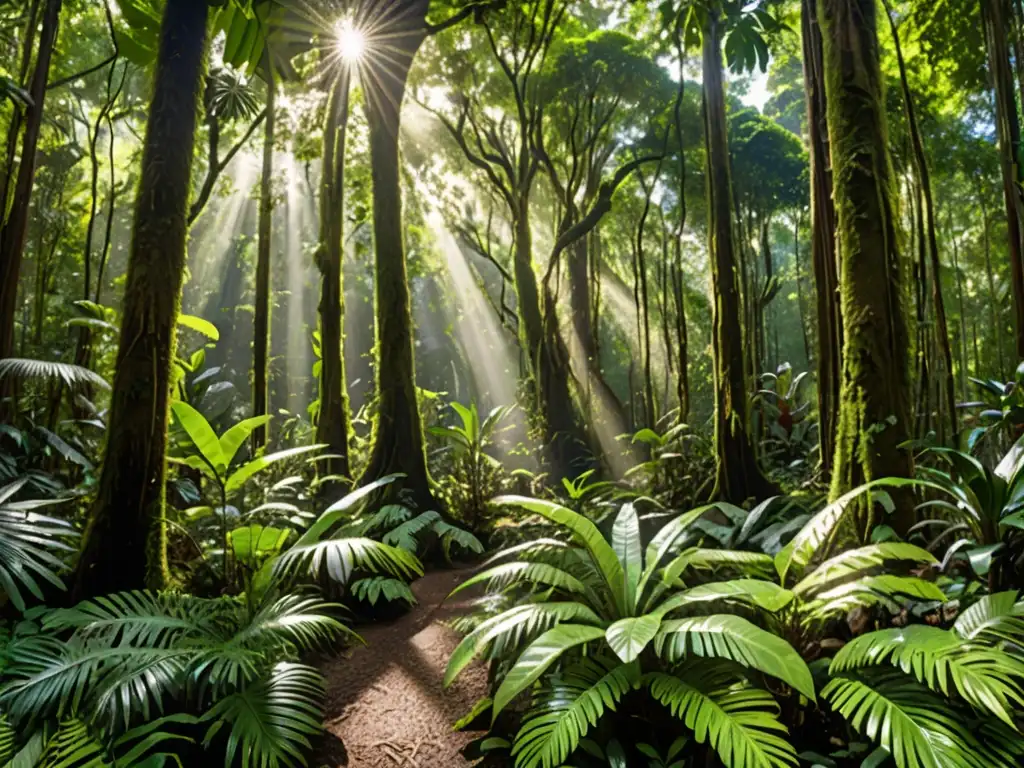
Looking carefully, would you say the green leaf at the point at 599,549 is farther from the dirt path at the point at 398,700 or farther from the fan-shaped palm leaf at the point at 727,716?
the dirt path at the point at 398,700

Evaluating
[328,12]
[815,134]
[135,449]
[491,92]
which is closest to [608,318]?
[491,92]

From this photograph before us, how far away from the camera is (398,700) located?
10.1 ft

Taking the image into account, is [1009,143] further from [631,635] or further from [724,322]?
[631,635]

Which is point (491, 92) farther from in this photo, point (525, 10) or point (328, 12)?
point (328, 12)

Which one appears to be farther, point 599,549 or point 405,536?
point 405,536

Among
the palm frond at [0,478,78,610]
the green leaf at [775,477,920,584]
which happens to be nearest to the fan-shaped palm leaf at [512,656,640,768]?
the green leaf at [775,477,920,584]

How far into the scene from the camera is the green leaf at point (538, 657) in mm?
2035

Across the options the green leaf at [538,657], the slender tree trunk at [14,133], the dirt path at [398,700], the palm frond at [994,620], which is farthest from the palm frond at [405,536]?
the slender tree trunk at [14,133]

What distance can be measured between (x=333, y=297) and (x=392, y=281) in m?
1.25

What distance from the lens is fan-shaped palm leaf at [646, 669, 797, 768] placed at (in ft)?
5.93

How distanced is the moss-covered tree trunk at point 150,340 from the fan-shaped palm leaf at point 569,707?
2628 millimetres

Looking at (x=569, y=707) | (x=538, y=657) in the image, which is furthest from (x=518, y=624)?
(x=569, y=707)

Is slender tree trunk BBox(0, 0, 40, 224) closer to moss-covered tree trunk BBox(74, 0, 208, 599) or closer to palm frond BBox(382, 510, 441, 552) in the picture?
moss-covered tree trunk BBox(74, 0, 208, 599)

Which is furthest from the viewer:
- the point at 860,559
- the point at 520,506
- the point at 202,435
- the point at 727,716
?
the point at 520,506
